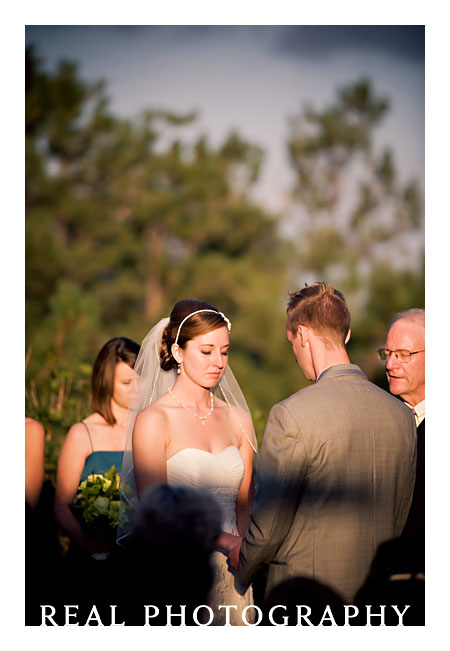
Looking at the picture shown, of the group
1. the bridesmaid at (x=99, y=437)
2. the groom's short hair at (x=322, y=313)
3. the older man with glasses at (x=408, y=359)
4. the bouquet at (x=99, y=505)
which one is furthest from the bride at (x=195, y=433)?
the older man with glasses at (x=408, y=359)

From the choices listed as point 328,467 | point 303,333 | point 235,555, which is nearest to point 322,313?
point 303,333

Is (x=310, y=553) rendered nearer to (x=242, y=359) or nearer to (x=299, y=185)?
(x=242, y=359)

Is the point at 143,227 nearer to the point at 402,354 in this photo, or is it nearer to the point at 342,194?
the point at 342,194

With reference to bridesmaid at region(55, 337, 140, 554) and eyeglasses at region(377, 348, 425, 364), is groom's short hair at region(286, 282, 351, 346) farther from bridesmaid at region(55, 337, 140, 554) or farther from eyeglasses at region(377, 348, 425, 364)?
bridesmaid at region(55, 337, 140, 554)

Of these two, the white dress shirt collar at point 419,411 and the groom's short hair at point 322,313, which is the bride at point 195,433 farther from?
the white dress shirt collar at point 419,411

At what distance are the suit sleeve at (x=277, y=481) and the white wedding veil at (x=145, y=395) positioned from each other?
978 mm

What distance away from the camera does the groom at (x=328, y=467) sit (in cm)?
251

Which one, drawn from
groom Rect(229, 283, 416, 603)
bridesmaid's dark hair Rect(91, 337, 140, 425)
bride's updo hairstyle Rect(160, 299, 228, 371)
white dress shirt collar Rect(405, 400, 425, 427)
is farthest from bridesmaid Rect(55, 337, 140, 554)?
white dress shirt collar Rect(405, 400, 425, 427)

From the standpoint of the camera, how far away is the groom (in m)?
2.51

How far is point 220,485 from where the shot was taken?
3.30 meters

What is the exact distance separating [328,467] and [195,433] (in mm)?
938

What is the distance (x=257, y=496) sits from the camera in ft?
8.38

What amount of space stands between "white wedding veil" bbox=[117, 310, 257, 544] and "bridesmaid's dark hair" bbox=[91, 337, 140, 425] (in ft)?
0.97
